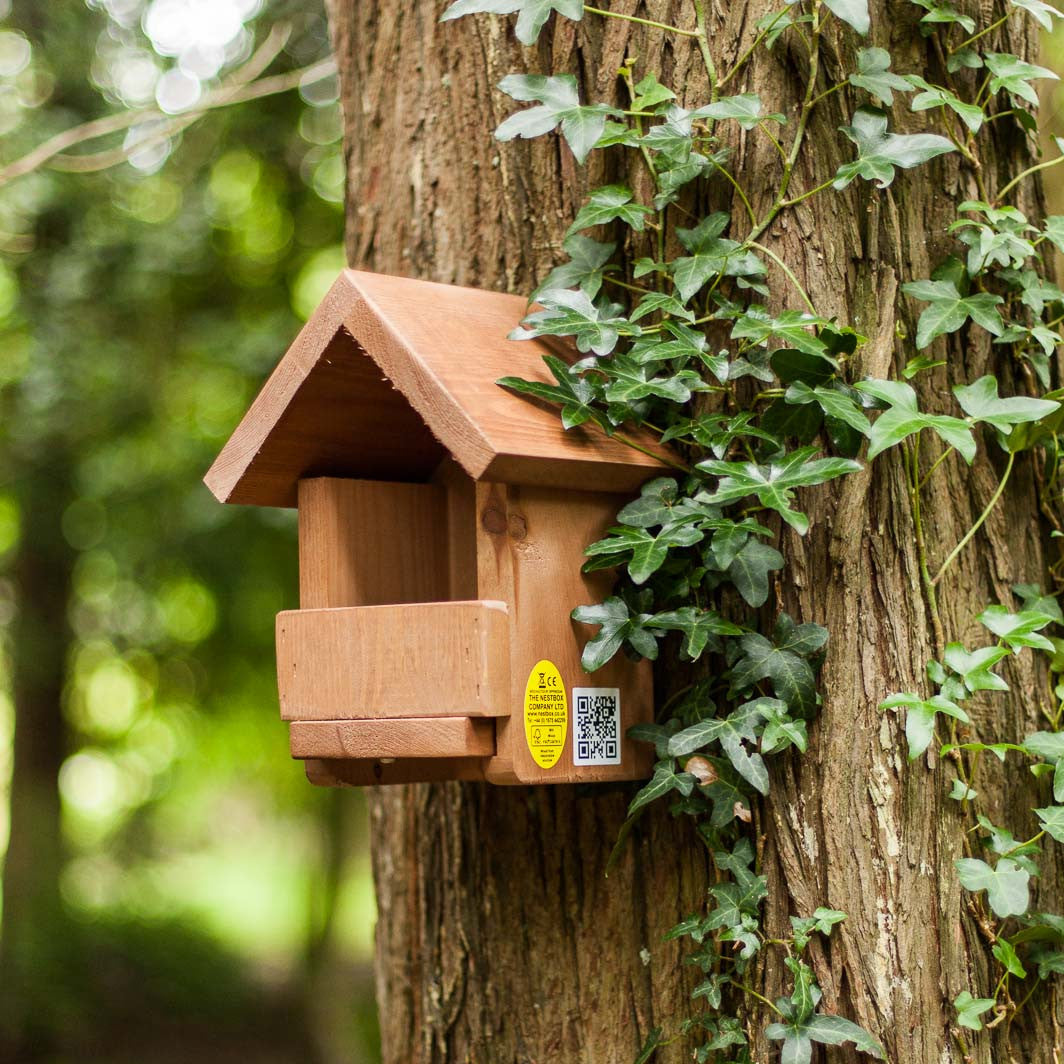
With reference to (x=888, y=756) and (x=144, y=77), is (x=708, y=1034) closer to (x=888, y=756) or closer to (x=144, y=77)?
(x=888, y=756)

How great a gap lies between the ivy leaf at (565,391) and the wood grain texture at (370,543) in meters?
0.31

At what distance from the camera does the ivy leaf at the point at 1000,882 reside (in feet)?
4.38

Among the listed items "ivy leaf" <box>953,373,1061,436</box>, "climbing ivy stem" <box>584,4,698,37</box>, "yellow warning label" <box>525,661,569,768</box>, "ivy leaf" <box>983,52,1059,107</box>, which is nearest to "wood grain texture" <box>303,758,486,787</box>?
"yellow warning label" <box>525,661,569,768</box>

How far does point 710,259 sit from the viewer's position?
144cm

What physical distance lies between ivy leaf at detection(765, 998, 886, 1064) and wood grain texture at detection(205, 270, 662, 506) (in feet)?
2.21

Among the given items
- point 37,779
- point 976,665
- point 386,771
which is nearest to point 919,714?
point 976,665

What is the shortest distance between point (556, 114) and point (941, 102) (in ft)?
1.61

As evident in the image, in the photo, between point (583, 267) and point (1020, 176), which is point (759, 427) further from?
point (1020, 176)

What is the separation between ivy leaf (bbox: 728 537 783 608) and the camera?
1.35 m

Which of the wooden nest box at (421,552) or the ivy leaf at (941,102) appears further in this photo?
the ivy leaf at (941,102)

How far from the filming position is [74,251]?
5.09m

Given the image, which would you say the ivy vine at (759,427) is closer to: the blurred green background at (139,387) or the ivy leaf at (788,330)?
the ivy leaf at (788,330)

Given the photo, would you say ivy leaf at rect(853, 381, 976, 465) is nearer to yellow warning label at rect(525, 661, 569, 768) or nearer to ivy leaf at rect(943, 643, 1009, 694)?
ivy leaf at rect(943, 643, 1009, 694)

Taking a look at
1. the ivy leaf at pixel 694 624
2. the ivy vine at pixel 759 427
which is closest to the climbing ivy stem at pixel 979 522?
the ivy vine at pixel 759 427
